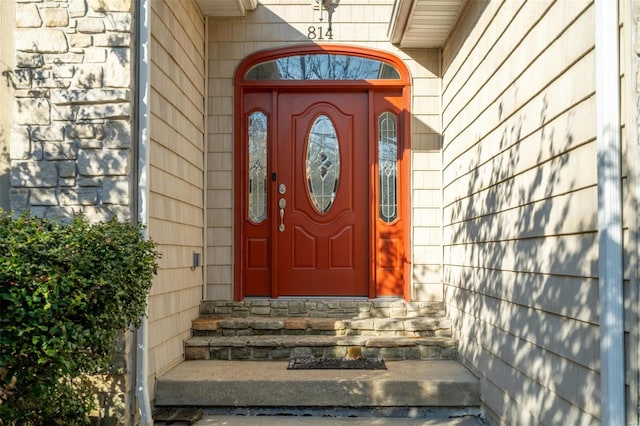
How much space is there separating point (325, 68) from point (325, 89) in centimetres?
19

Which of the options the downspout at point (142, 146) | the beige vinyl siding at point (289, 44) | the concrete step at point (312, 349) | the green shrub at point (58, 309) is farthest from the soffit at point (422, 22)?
the green shrub at point (58, 309)

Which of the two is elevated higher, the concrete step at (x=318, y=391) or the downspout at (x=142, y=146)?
the downspout at (x=142, y=146)

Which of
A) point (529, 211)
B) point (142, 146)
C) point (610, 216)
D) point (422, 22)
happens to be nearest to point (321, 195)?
point (422, 22)

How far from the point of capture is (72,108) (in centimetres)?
366

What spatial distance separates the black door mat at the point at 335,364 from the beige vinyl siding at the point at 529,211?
65 cm

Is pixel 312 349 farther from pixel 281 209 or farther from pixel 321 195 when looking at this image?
pixel 321 195

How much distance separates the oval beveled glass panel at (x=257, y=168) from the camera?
5668 millimetres

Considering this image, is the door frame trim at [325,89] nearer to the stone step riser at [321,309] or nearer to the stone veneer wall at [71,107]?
the stone step riser at [321,309]

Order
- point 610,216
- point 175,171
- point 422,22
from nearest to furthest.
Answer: point 610,216
point 175,171
point 422,22

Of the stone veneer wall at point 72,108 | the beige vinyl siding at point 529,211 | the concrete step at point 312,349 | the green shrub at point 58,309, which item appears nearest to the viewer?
the beige vinyl siding at point 529,211

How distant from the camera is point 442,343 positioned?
4.88 metres

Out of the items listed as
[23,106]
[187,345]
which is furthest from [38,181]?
[187,345]

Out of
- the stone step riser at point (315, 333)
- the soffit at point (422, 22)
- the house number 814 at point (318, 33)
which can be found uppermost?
the house number 814 at point (318, 33)

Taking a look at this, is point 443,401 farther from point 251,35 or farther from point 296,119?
point 251,35
